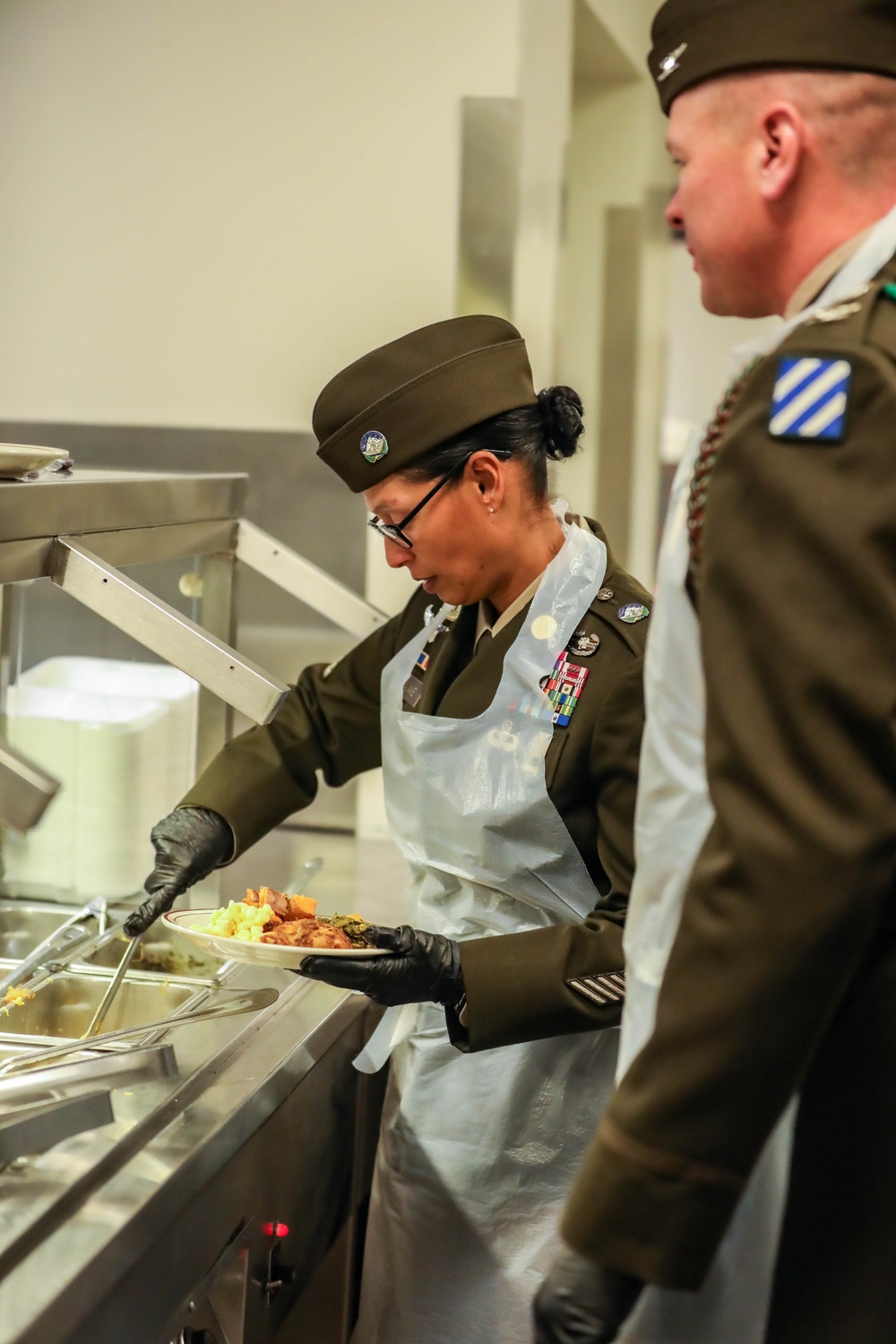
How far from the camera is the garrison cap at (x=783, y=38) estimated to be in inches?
26.1

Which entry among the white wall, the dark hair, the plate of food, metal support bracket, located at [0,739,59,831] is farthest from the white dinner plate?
the white wall

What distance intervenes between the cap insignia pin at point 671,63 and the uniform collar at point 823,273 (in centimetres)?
14

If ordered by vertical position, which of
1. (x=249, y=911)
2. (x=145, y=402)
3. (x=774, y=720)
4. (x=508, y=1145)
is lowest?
(x=508, y=1145)

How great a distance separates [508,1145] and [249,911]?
31 cm

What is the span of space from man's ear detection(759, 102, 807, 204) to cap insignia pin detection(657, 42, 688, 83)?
7 centimetres

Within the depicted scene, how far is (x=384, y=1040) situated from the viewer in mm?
1283

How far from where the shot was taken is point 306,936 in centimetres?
110

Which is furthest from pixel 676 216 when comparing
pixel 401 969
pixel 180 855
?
pixel 180 855

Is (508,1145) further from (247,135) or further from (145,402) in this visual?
(247,135)

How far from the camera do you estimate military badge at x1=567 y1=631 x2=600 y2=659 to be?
1160 millimetres

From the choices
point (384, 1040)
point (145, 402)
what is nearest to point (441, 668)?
point (384, 1040)

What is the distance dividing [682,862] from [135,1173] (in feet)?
1.68

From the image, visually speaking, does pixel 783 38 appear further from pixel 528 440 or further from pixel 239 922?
pixel 239 922

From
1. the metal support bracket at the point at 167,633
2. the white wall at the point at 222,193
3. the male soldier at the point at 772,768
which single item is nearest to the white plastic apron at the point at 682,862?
the male soldier at the point at 772,768
